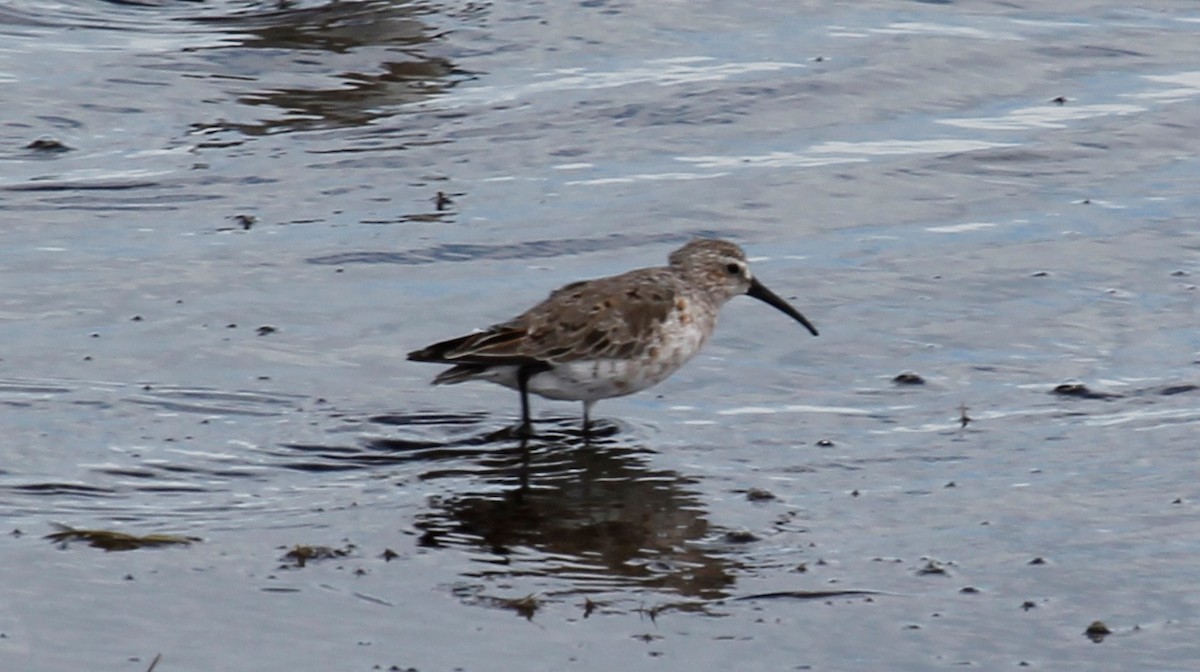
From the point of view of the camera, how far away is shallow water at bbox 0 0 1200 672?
19.9ft

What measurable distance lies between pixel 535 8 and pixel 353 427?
848 cm

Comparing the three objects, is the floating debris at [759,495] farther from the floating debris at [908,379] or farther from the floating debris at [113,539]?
the floating debris at [113,539]

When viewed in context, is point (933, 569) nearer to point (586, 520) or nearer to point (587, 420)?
point (586, 520)

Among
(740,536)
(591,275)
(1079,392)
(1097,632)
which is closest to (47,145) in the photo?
(591,275)

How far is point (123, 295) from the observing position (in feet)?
31.6

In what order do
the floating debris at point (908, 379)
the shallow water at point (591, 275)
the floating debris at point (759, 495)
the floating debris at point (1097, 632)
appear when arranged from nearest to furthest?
1. the floating debris at point (1097, 632)
2. the shallow water at point (591, 275)
3. the floating debris at point (759, 495)
4. the floating debris at point (908, 379)

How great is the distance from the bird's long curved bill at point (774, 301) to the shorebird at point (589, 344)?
1.63ft

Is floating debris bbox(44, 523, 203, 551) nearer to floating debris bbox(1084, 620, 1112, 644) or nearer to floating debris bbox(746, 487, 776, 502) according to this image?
floating debris bbox(746, 487, 776, 502)

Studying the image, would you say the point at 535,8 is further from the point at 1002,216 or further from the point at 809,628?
the point at 809,628

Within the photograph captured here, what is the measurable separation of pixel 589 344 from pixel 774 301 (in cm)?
129

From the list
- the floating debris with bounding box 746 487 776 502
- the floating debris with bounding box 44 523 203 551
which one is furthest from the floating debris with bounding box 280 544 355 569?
the floating debris with bounding box 746 487 776 502

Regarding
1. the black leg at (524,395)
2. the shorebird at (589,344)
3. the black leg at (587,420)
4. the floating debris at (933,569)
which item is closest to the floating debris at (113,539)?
the shorebird at (589,344)

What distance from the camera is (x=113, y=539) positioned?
649 centimetres

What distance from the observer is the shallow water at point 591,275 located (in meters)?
6.06
